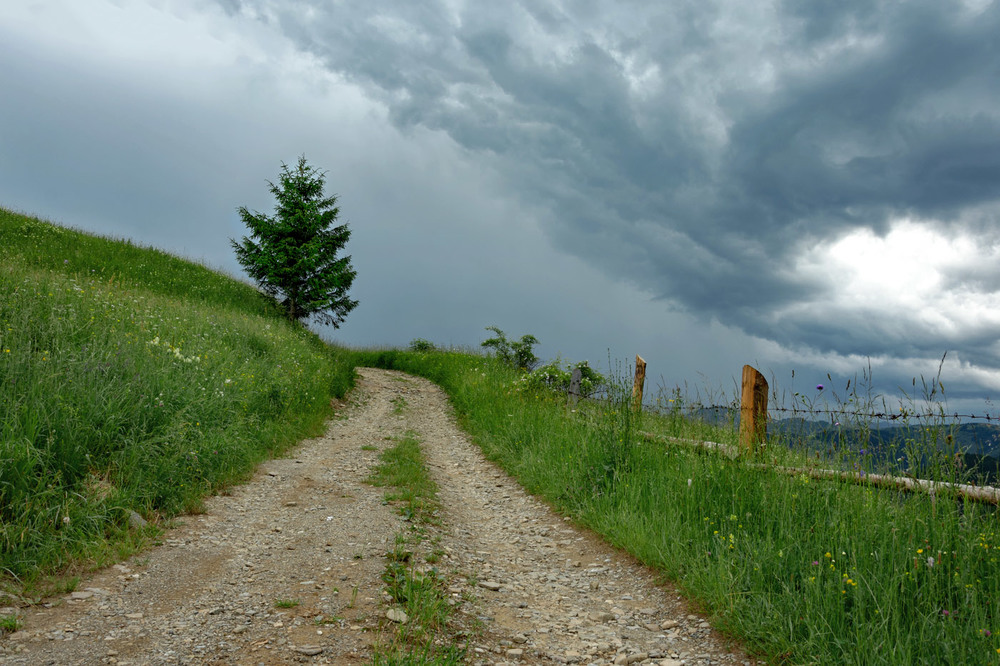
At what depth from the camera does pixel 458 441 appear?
14.5 m

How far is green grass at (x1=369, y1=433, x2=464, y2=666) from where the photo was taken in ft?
13.8

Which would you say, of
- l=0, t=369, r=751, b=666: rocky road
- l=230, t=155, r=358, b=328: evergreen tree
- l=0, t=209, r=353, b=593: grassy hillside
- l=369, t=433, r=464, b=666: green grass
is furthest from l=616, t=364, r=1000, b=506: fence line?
l=230, t=155, r=358, b=328: evergreen tree

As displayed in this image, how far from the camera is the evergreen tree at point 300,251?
25.0 m

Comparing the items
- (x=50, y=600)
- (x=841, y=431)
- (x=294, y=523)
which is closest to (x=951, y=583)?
(x=841, y=431)

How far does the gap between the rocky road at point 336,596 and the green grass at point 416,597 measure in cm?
13

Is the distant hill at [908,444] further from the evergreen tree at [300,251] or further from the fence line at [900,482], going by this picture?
the evergreen tree at [300,251]

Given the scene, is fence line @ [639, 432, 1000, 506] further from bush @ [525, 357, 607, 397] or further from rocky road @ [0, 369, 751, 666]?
bush @ [525, 357, 607, 397]

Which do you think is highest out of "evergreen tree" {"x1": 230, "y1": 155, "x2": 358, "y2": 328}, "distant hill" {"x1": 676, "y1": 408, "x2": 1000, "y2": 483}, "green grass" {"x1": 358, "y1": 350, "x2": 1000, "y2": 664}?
"evergreen tree" {"x1": 230, "y1": 155, "x2": 358, "y2": 328}

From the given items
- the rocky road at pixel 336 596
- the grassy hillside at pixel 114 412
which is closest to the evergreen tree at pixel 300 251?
the grassy hillside at pixel 114 412

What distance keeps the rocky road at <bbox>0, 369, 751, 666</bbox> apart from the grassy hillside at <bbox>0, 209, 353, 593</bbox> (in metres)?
0.62

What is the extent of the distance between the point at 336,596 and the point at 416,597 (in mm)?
745

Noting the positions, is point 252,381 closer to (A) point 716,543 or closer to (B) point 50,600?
(B) point 50,600

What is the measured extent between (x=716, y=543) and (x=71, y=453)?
291 inches

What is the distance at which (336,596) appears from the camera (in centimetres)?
511
